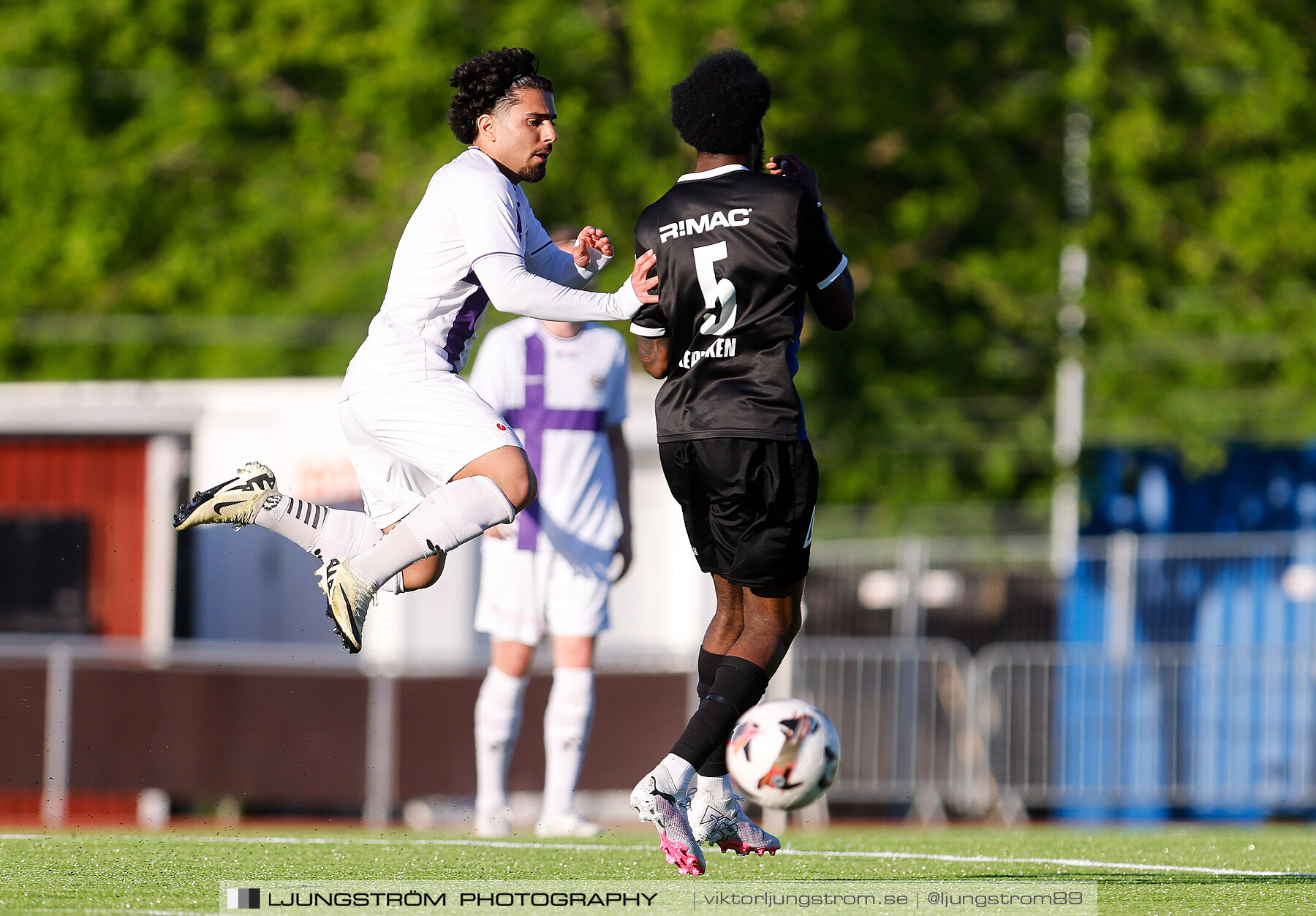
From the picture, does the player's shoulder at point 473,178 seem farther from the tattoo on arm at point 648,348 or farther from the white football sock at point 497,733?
the white football sock at point 497,733

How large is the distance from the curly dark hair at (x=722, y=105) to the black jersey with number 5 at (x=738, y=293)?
134 millimetres

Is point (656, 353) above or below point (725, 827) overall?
above

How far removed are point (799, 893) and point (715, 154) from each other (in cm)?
231

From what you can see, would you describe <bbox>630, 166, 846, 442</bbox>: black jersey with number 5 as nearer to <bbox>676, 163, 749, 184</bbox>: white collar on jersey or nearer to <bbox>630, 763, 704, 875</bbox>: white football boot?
<bbox>676, 163, 749, 184</bbox>: white collar on jersey

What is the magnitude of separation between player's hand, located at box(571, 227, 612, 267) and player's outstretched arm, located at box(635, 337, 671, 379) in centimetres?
47

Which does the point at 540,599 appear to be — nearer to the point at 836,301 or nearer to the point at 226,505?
the point at 226,505

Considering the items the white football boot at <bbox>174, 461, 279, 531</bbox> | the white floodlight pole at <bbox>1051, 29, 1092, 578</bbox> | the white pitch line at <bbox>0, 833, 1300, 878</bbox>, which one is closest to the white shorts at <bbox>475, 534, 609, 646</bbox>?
the white pitch line at <bbox>0, 833, 1300, 878</bbox>

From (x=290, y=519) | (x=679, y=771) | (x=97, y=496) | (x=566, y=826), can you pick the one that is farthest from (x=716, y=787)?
(x=97, y=496)

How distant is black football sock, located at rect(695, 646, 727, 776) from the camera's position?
6.11 m

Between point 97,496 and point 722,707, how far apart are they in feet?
38.2

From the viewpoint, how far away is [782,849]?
7.02 m

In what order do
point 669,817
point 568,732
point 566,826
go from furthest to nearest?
point 568,732, point 566,826, point 669,817

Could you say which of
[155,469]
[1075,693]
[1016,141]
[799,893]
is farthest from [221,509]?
[1016,141]

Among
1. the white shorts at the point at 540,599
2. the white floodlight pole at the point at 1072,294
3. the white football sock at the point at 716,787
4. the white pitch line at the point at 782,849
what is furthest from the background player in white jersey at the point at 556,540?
the white floodlight pole at the point at 1072,294
